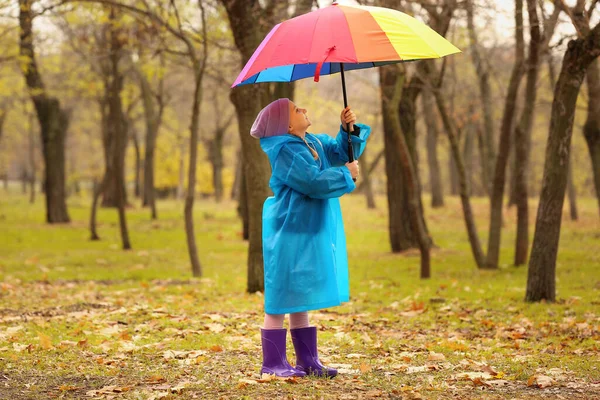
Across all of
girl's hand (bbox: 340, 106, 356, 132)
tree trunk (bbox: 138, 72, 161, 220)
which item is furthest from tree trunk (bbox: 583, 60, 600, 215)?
tree trunk (bbox: 138, 72, 161, 220)

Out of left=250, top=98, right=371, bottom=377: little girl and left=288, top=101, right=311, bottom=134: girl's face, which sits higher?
left=288, top=101, right=311, bottom=134: girl's face

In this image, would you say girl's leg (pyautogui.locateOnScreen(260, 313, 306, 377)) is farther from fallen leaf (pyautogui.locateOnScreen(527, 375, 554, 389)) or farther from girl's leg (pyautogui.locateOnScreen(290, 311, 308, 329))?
fallen leaf (pyautogui.locateOnScreen(527, 375, 554, 389))

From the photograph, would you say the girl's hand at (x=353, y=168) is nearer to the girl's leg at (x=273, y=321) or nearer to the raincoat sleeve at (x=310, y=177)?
the raincoat sleeve at (x=310, y=177)

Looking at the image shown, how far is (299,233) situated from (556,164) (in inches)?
179

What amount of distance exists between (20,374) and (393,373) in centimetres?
277

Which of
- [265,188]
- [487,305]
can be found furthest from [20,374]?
[487,305]

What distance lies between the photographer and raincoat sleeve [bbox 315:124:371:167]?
546 cm

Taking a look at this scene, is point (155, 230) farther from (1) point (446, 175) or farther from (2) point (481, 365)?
(1) point (446, 175)

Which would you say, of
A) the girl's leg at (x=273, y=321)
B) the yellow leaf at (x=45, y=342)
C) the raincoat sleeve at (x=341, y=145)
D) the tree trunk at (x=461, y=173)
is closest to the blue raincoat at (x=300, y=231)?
the girl's leg at (x=273, y=321)

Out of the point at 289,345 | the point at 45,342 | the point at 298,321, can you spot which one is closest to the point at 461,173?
the point at 289,345

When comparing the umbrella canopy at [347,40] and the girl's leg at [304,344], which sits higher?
the umbrella canopy at [347,40]

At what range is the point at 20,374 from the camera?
17.9 ft

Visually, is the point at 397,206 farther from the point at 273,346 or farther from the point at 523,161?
the point at 273,346

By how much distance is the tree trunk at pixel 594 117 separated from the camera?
12.9m
